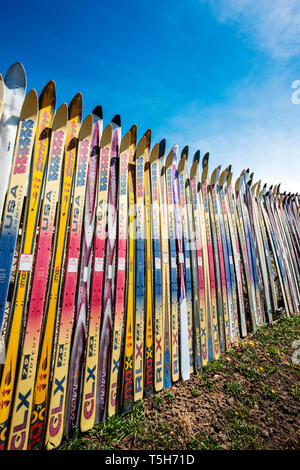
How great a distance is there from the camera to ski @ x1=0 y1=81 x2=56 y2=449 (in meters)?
1.45

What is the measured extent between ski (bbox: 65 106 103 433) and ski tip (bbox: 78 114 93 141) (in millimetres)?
171

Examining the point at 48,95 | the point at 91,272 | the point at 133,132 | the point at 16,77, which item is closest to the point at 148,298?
the point at 91,272

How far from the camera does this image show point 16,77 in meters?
1.73

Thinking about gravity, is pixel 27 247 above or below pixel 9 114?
below

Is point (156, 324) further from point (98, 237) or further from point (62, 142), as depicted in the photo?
point (62, 142)

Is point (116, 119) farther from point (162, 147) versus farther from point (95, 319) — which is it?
point (95, 319)

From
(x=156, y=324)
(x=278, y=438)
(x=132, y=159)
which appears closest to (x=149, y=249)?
(x=156, y=324)

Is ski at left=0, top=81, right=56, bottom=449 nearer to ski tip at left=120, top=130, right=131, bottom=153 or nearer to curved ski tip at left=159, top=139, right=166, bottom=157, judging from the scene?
ski tip at left=120, top=130, right=131, bottom=153

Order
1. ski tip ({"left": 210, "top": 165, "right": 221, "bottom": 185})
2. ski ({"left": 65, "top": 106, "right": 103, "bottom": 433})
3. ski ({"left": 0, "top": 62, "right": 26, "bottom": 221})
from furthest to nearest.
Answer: ski tip ({"left": 210, "top": 165, "right": 221, "bottom": 185}) → ski ({"left": 65, "top": 106, "right": 103, "bottom": 433}) → ski ({"left": 0, "top": 62, "right": 26, "bottom": 221})

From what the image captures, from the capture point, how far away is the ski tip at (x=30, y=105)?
1.71m

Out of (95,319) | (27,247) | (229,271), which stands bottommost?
(95,319)

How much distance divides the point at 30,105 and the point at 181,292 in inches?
92.8

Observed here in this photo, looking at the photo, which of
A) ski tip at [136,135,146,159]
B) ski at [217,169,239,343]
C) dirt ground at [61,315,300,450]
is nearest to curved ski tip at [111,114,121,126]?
ski tip at [136,135,146,159]
